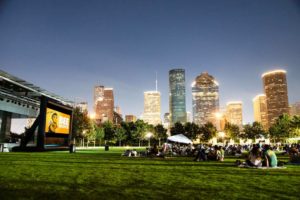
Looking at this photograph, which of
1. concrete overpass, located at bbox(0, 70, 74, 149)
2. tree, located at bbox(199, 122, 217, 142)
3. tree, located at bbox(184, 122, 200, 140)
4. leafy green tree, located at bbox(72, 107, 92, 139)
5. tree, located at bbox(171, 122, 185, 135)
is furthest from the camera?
tree, located at bbox(199, 122, 217, 142)

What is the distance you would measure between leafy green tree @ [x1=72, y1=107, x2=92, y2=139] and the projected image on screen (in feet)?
77.4

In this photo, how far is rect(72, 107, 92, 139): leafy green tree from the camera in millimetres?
61062

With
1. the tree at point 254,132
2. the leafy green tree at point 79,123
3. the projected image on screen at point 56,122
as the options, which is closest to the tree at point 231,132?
the tree at point 254,132

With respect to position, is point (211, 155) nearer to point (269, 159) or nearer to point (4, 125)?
point (269, 159)

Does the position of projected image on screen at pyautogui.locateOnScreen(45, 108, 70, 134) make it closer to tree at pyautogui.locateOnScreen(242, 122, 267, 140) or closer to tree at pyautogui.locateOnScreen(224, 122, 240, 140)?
tree at pyautogui.locateOnScreen(224, 122, 240, 140)

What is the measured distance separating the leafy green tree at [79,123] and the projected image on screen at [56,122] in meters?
23.6

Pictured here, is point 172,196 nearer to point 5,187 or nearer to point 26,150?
point 5,187

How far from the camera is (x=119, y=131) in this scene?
304ft

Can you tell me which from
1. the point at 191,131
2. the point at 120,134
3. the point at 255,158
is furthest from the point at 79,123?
the point at 191,131

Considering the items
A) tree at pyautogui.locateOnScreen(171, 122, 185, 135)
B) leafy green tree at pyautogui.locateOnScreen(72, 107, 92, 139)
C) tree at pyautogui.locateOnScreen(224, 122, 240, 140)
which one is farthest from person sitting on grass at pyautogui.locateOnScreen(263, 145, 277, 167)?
tree at pyautogui.locateOnScreen(224, 122, 240, 140)

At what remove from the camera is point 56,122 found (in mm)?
34031

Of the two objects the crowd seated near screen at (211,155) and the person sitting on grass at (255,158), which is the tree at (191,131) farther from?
the person sitting on grass at (255,158)

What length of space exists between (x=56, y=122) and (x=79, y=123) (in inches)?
1173

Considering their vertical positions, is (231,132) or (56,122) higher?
(56,122)
